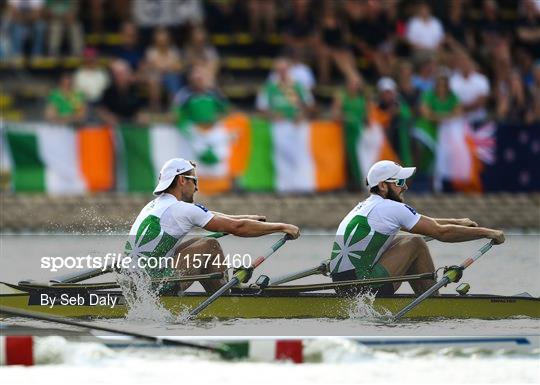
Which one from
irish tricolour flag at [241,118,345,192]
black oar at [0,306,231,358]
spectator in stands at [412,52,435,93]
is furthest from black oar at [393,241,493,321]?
spectator in stands at [412,52,435,93]

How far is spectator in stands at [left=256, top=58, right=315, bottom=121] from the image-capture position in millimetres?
19391

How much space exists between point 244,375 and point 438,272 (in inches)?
65.7

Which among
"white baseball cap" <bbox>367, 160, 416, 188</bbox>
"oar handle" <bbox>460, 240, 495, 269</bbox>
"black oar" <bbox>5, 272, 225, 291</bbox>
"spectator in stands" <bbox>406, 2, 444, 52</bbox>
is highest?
"spectator in stands" <bbox>406, 2, 444, 52</bbox>

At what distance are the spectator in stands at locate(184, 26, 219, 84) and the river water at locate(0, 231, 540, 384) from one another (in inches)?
350

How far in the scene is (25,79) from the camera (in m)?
21.3

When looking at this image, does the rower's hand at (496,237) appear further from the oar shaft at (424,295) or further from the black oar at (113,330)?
the black oar at (113,330)

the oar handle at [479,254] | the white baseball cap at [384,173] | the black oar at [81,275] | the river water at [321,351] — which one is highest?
the white baseball cap at [384,173]

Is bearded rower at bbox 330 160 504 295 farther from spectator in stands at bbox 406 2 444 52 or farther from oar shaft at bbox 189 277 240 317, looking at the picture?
spectator in stands at bbox 406 2 444 52

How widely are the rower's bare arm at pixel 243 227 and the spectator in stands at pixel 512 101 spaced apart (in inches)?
358

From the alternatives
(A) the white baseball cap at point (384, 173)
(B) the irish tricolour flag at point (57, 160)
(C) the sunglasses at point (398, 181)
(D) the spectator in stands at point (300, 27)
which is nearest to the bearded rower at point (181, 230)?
(A) the white baseball cap at point (384, 173)

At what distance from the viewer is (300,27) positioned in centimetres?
2092

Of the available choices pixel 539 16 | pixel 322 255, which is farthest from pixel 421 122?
pixel 322 255

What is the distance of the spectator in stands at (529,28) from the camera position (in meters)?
21.3

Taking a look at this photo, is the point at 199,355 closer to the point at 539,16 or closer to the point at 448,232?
the point at 448,232
